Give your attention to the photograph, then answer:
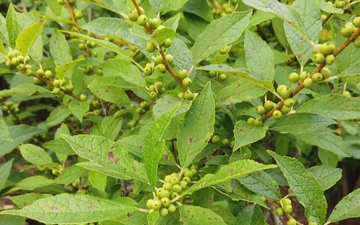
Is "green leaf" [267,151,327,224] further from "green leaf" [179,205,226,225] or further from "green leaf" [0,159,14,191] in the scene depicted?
"green leaf" [0,159,14,191]

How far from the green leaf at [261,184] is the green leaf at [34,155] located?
0.95 metres

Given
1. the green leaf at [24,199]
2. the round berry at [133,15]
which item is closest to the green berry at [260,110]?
the round berry at [133,15]

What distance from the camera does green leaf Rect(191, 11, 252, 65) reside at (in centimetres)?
127

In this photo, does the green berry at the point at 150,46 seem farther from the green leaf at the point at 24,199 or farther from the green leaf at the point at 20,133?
the green leaf at the point at 20,133

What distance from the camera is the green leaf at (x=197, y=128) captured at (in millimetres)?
1188

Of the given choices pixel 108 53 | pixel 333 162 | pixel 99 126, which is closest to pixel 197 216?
pixel 99 126

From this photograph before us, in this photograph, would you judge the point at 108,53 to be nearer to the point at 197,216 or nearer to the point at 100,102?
the point at 100,102

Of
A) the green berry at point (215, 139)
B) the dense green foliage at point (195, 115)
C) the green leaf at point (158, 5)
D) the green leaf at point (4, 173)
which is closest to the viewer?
the dense green foliage at point (195, 115)

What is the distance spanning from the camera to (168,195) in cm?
114

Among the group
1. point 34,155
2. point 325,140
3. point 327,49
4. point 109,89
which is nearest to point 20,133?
point 34,155

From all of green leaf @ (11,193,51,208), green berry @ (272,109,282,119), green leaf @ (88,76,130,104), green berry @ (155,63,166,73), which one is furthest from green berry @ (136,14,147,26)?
green leaf @ (11,193,51,208)

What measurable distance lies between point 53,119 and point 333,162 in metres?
1.19

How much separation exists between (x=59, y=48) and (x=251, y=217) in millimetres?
949

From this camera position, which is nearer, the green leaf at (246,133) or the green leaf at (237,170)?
the green leaf at (237,170)
